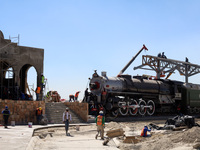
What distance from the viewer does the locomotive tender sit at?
23344 mm

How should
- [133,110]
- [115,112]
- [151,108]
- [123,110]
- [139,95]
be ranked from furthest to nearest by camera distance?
1. [151,108]
2. [139,95]
3. [133,110]
4. [123,110]
5. [115,112]

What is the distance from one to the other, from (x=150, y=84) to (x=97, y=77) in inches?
223

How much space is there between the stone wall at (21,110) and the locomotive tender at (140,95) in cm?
527

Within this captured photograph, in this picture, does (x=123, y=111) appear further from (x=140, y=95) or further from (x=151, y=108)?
(x=151, y=108)

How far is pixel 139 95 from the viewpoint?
25.5m

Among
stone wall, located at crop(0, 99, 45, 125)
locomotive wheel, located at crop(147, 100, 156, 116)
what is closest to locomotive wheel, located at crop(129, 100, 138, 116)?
locomotive wheel, located at crop(147, 100, 156, 116)

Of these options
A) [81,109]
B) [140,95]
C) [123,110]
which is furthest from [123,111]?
[81,109]

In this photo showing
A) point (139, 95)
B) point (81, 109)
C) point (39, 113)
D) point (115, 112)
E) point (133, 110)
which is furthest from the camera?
point (139, 95)

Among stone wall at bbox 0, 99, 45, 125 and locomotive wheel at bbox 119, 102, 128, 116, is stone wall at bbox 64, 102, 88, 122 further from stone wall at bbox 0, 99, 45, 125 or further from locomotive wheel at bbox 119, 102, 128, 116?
stone wall at bbox 0, 99, 45, 125

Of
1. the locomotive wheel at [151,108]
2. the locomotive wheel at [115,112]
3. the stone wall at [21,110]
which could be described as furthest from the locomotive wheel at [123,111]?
the stone wall at [21,110]

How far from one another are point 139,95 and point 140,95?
13 cm

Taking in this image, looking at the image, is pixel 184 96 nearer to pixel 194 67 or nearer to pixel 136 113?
pixel 194 67

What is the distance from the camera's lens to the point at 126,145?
36.6ft

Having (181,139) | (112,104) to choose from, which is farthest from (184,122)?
(112,104)
